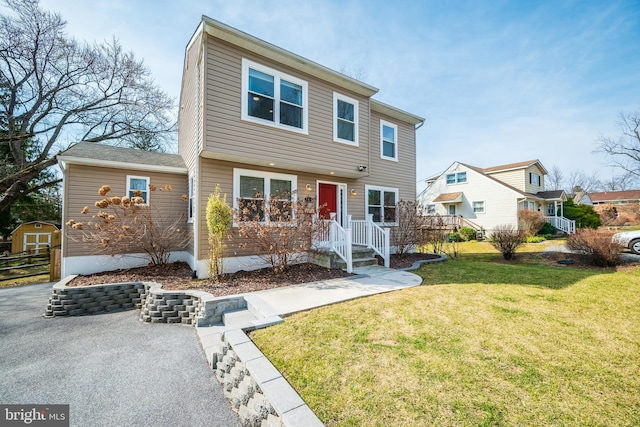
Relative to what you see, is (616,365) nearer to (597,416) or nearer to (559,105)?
(597,416)

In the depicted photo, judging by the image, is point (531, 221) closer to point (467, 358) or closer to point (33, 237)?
point (467, 358)

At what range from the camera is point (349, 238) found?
23.6 feet

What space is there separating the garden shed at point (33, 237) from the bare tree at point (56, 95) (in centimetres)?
236

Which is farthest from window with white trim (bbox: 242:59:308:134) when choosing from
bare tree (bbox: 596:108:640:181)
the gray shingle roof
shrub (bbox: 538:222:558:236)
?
bare tree (bbox: 596:108:640:181)

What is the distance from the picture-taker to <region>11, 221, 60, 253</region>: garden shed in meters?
15.4

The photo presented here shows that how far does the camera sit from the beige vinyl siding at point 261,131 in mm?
6508

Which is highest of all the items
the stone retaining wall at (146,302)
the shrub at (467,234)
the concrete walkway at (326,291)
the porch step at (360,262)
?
the shrub at (467,234)

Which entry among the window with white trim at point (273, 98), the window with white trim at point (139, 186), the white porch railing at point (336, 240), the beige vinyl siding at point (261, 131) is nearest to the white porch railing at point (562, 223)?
the beige vinyl siding at point (261, 131)

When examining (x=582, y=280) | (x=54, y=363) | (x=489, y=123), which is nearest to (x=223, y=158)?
(x=54, y=363)

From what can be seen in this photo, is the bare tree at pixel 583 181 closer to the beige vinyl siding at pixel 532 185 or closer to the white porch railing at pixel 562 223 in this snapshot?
the beige vinyl siding at pixel 532 185

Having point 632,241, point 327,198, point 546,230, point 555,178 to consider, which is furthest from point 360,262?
point 555,178

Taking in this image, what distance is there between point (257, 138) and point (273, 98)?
140 cm

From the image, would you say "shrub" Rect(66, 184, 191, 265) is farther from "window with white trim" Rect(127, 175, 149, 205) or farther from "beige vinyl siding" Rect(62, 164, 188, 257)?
"window with white trim" Rect(127, 175, 149, 205)

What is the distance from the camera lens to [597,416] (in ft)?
6.52
